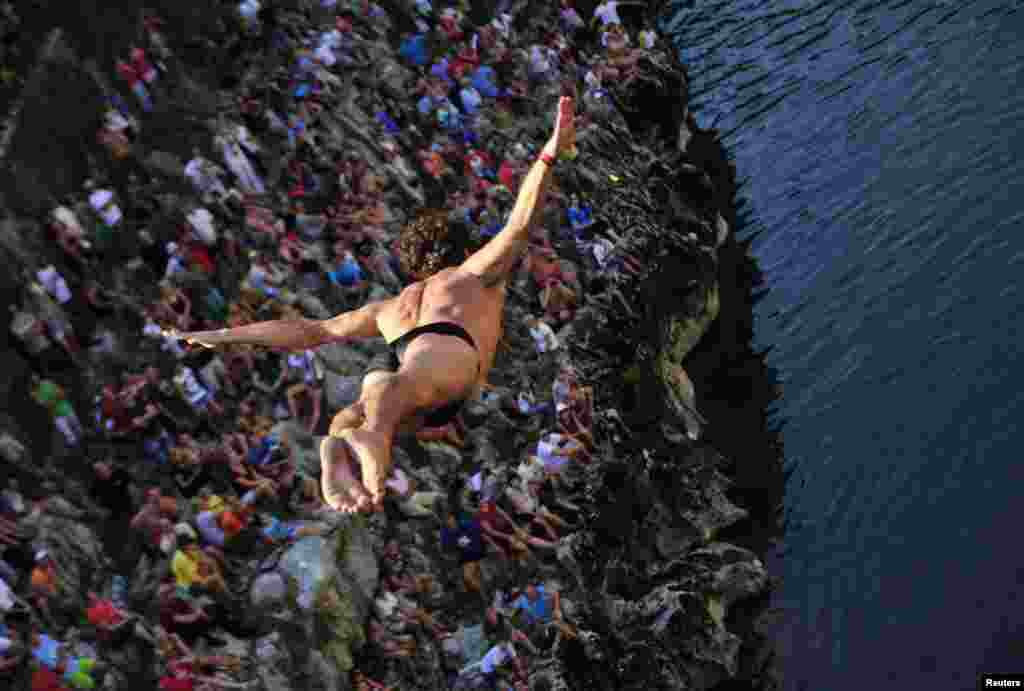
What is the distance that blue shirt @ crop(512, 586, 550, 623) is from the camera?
54.2ft

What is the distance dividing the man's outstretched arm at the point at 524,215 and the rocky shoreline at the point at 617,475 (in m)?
7.03

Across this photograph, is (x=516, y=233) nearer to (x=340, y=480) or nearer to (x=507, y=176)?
(x=340, y=480)

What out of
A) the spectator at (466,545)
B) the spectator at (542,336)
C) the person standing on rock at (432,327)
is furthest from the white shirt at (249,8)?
the person standing on rock at (432,327)

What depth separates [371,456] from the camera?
22.4 feet

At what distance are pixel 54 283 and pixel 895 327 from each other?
44.3ft

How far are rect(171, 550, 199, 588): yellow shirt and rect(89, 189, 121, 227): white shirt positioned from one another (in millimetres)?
4450

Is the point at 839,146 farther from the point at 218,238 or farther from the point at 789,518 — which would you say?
the point at 218,238

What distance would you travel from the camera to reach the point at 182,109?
62.1ft

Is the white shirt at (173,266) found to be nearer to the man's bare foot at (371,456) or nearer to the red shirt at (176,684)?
the red shirt at (176,684)

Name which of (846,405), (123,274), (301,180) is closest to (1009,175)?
(846,405)

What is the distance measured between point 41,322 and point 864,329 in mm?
13760

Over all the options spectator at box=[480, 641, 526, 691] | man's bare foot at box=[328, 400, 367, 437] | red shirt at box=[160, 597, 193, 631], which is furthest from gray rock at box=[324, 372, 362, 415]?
man's bare foot at box=[328, 400, 367, 437]

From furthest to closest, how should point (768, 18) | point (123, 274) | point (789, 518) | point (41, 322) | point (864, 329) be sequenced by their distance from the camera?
point (768, 18) → point (864, 329) → point (789, 518) → point (123, 274) → point (41, 322)

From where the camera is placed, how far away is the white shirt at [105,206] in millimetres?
16406
